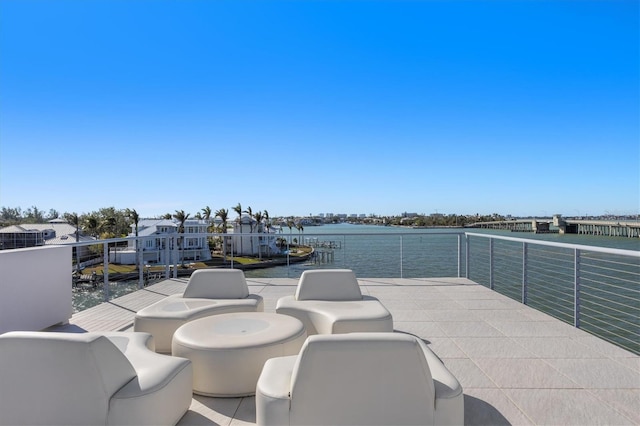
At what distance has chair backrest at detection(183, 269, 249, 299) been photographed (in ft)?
11.5

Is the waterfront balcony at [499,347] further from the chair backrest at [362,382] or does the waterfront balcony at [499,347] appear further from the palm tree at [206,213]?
the palm tree at [206,213]

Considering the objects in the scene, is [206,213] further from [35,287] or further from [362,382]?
[362,382]

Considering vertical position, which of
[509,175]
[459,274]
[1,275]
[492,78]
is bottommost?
[459,274]

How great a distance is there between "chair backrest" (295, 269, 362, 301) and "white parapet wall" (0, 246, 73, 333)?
2.39 m

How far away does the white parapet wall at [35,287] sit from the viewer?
3029 mm

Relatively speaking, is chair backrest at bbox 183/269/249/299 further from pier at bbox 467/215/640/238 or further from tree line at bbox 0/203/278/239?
pier at bbox 467/215/640/238

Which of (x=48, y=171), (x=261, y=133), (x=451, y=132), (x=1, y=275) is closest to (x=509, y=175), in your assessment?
(x=451, y=132)

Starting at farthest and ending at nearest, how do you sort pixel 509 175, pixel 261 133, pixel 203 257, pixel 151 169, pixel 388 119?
1. pixel 203 257
2. pixel 151 169
3. pixel 509 175
4. pixel 261 133
5. pixel 388 119

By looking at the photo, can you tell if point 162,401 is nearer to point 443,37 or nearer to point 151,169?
point 443,37

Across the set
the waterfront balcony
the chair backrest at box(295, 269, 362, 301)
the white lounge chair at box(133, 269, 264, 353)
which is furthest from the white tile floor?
the white lounge chair at box(133, 269, 264, 353)

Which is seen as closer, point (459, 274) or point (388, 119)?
point (459, 274)

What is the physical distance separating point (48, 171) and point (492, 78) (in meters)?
29.1

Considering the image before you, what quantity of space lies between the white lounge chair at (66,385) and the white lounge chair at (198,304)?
4.26 ft

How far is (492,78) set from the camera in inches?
338
